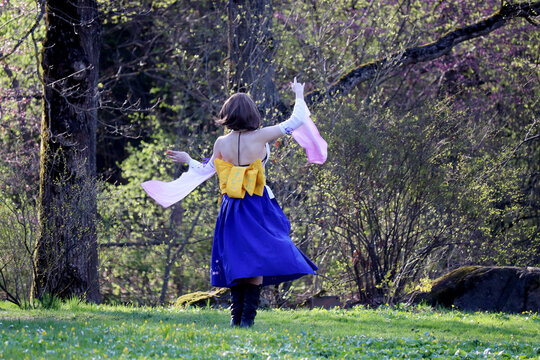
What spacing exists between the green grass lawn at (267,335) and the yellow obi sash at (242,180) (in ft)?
3.89

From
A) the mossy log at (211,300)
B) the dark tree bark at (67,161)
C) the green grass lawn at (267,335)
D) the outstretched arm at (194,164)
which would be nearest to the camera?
the green grass lawn at (267,335)

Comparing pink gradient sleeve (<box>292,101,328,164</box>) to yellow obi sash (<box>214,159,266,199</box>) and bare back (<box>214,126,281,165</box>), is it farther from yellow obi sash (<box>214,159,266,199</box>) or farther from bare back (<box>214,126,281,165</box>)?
yellow obi sash (<box>214,159,266,199</box>)

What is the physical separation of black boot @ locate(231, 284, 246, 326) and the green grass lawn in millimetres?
153

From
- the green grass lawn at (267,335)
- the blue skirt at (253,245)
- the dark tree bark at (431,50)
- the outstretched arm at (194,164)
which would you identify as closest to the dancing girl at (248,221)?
the blue skirt at (253,245)

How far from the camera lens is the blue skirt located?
20.4ft

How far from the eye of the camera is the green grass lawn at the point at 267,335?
5285mm

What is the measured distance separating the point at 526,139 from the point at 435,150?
173 inches

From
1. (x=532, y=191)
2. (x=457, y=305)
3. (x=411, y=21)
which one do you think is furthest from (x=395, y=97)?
(x=457, y=305)

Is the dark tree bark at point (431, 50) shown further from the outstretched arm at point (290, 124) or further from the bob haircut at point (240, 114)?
the bob haircut at point (240, 114)

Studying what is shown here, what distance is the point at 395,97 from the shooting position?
17.1m

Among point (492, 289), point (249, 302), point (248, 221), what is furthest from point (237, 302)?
point (492, 289)

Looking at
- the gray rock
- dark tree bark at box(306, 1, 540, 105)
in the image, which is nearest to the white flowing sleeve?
the gray rock

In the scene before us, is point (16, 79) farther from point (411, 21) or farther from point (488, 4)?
point (488, 4)

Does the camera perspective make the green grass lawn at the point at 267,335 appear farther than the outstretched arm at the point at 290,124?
No
